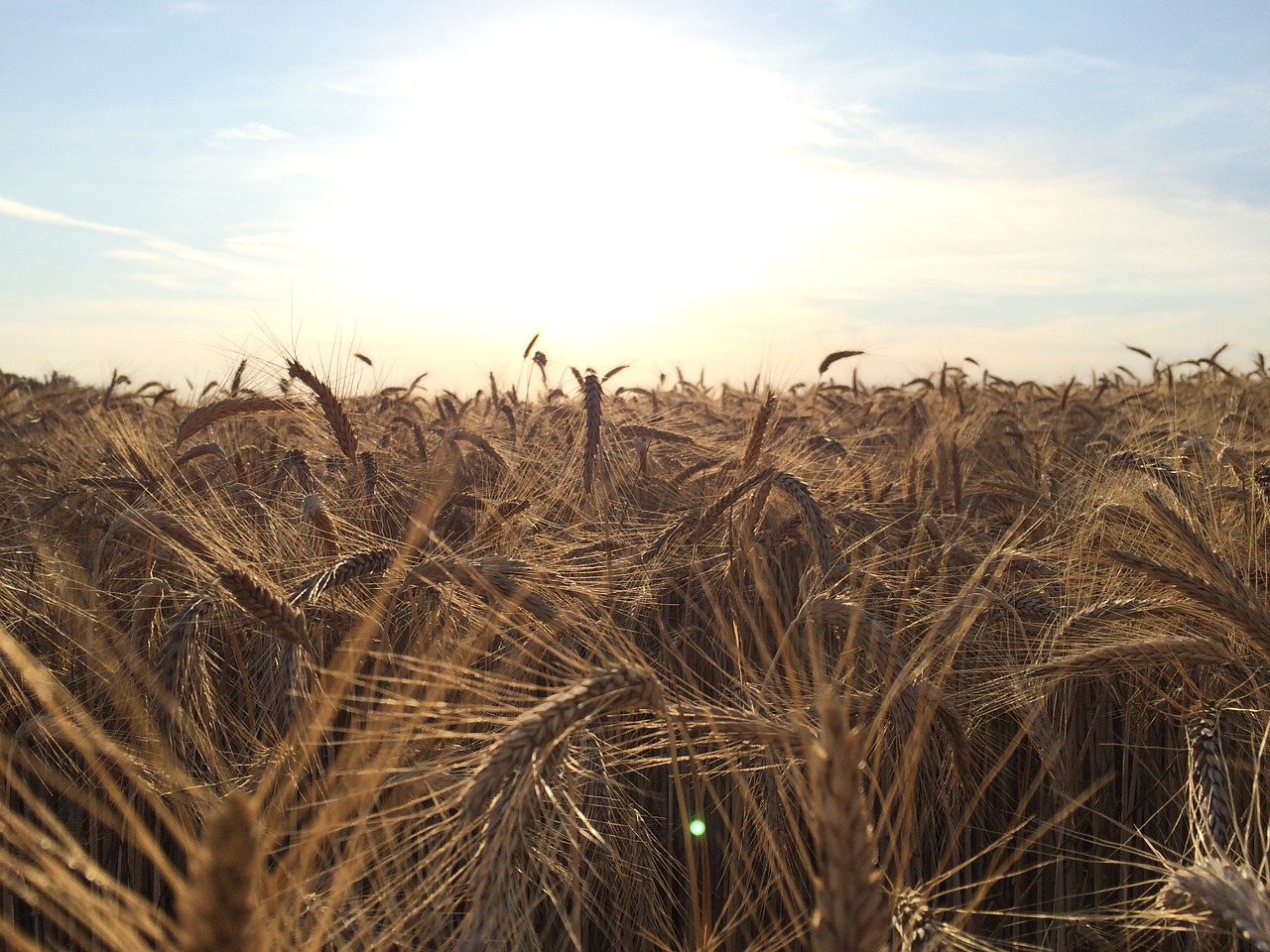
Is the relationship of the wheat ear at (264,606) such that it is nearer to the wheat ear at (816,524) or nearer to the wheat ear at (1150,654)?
the wheat ear at (816,524)

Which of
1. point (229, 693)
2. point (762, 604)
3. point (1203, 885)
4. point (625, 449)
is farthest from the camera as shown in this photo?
point (625, 449)

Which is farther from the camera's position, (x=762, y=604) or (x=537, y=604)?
(x=762, y=604)

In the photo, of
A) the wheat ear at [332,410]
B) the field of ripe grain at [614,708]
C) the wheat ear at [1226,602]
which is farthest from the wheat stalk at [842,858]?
the wheat ear at [332,410]

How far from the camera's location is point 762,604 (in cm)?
272

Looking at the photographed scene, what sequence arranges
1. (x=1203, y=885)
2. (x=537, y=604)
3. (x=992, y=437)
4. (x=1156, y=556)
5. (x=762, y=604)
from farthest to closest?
1. (x=992, y=437)
2. (x=762, y=604)
3. (x=1156, y=556)
4. (x=537, y=604)
5. (x=1203, y=885)

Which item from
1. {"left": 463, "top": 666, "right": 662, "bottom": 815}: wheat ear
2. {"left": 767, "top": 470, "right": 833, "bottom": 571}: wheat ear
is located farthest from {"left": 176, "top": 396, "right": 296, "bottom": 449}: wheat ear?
{"left": 463, "top": 666, "right": 662, "bottom": 815}: wheat ear

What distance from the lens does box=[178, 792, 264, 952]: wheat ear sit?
64 cm

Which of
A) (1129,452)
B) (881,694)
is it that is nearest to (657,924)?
(881,694)

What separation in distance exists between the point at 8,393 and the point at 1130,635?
29.5 ft

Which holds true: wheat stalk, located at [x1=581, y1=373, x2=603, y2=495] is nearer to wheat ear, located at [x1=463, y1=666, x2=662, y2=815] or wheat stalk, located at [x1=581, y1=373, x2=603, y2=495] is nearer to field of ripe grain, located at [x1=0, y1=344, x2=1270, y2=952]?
field of ripe grain, located at [x1=0, y1=344, x2=1270, y2=952]

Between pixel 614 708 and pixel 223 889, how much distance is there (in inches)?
24.9

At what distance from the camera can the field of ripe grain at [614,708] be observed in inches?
47.3

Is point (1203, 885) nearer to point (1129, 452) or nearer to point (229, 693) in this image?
point (229, 693)

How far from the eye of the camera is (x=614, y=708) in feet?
3.98
